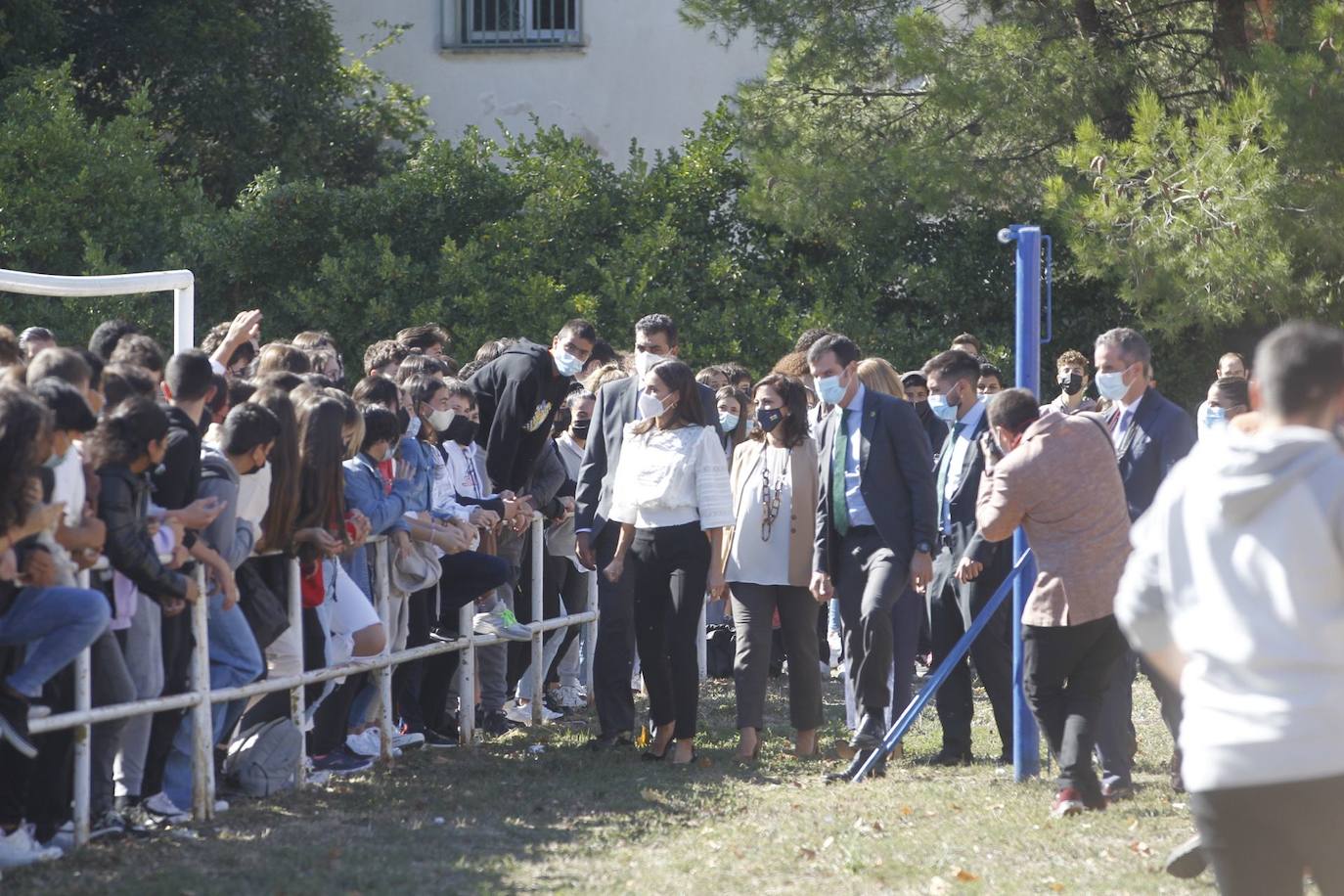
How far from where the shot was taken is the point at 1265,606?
3.79 m

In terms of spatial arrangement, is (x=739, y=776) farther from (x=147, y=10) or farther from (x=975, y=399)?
(x=147, y=10)

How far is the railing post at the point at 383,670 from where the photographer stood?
8.21 meters

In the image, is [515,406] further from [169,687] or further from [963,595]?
[169,687]

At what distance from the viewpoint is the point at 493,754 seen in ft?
28.7

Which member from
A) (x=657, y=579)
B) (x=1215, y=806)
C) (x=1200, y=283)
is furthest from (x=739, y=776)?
(x=1200, y=283)

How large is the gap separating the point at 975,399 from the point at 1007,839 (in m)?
2.94

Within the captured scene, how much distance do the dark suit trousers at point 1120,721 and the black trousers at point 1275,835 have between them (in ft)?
11.7

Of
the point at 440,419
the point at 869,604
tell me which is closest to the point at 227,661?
the point at 440,419

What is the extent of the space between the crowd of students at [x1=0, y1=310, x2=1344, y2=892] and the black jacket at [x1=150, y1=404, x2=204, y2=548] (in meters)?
0.01

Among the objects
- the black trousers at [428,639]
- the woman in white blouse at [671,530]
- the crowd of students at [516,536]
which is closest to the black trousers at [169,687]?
the crowd of students at [516,536]

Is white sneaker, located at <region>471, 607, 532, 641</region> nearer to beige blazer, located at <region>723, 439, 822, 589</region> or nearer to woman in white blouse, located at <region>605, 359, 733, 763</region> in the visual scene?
woman in white blouse, located at <region>605, 359, 733, 763</region>

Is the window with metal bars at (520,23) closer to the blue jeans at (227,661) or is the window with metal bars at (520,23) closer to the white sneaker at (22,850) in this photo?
the blue jeans at (227,661)

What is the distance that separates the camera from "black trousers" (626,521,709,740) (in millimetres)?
8578

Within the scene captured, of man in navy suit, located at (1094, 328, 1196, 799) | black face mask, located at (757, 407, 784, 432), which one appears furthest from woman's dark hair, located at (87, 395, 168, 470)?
man in navy suit, located at (1094, 328, 1196, 799)
